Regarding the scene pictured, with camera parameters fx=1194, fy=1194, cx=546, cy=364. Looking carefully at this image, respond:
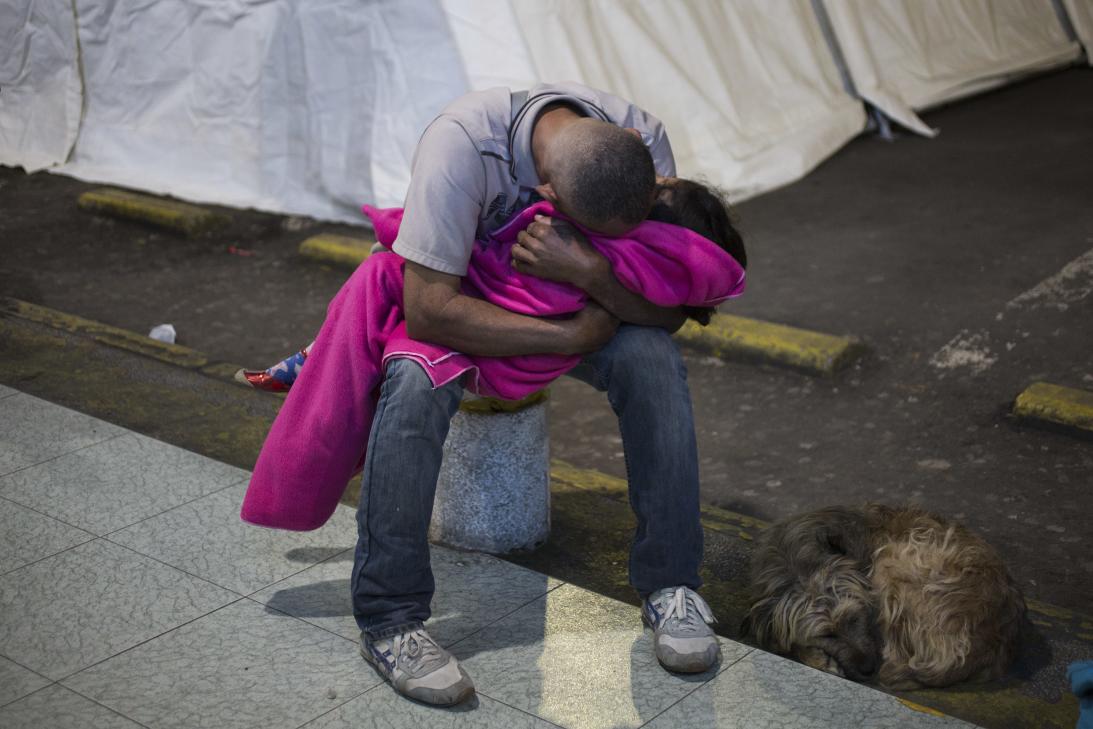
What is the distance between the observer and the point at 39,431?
3602mm

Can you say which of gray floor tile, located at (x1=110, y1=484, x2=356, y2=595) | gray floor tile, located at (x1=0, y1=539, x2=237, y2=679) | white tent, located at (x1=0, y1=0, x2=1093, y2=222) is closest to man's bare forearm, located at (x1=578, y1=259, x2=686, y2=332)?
gray floor tile, located at (x1=110, y1=484, x2=356, y2=595)

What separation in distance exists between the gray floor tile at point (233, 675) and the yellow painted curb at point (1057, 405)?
2548 mm

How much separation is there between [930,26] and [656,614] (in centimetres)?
684

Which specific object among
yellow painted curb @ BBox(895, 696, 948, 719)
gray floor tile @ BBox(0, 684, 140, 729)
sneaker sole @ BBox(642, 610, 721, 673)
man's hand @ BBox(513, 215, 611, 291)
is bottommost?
yellow painted curb @ BBox(895, 696, 948, 719)

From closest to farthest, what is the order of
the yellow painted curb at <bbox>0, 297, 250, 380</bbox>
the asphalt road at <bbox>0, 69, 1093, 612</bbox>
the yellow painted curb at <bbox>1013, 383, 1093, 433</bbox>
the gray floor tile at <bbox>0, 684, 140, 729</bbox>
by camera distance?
the gray floor tile at <bbox>0, 684, 140, 729</bbox> → the asphalt road at <bbox>0, 69, 1093, 612</bbox> → the yellow painted curb at <bbox>1013, 383, 1093, 433</bbox> → the yellow painted curb at <bbox>0, 297, 250, 380</bbox>

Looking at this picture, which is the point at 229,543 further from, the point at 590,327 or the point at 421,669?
the point at 590,327

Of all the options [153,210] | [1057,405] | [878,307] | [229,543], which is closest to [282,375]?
[229,543]

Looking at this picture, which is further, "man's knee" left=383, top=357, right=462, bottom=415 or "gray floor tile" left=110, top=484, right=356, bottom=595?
"gray floor tile" left=110, top=484, right=356, bottom=595

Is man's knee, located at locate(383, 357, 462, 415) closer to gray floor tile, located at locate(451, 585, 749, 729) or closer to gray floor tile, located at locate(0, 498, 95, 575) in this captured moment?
gray floor tile, located at locate(451, 585, 749, 729)

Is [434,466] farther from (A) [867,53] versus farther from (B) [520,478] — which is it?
(A) [867,53]

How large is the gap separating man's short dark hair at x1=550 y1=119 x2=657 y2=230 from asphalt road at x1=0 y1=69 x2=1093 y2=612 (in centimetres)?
148

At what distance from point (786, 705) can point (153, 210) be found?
17.5 ft

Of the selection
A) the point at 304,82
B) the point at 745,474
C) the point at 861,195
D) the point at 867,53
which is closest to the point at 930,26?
the point at 867,53

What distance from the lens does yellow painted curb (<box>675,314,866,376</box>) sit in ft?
15.0
